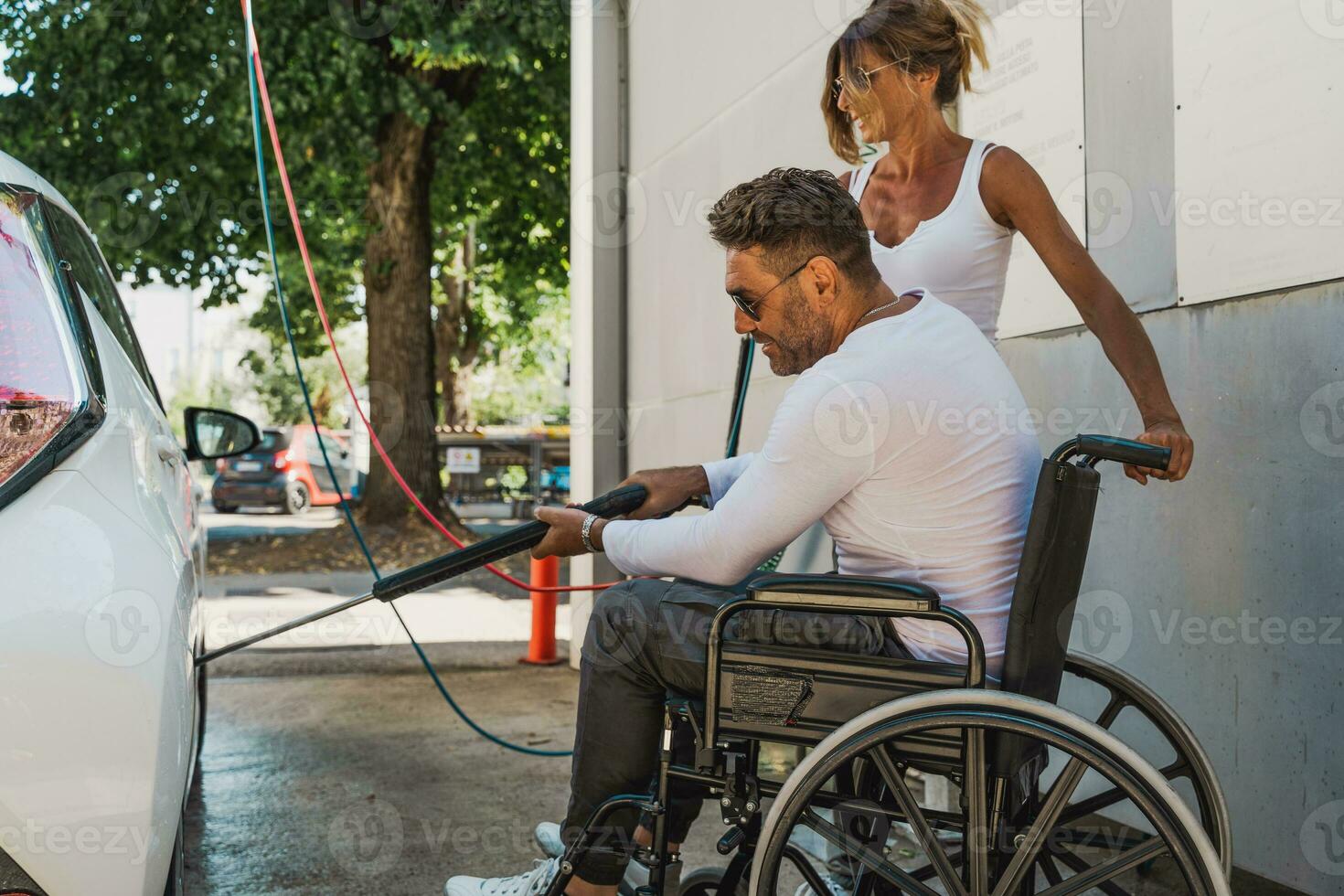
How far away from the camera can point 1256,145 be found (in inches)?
115

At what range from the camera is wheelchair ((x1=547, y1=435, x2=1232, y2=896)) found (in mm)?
1819

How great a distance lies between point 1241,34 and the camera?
A: 296cm

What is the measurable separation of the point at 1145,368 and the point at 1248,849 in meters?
1.36

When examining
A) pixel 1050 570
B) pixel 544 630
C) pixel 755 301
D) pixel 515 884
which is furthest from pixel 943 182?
pixel 544 630

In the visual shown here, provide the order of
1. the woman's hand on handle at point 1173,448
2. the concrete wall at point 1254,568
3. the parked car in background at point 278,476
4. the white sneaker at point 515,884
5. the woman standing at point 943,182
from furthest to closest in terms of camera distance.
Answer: the parked car in background at point 278,476 < the concrete wall at point 1254,568 < the woman standing at point 943,182 < the white sneaker at point 515,884 < the woman's hand on handle at point 1173,448

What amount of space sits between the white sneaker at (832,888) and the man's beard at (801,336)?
1.00 metres

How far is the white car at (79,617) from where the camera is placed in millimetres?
1604

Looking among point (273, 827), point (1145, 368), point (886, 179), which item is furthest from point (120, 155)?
point (1145, 368)

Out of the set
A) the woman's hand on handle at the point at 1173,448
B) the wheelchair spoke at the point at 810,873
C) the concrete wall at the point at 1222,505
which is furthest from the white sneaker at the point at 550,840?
the concrete wall at the point at 1222,505
